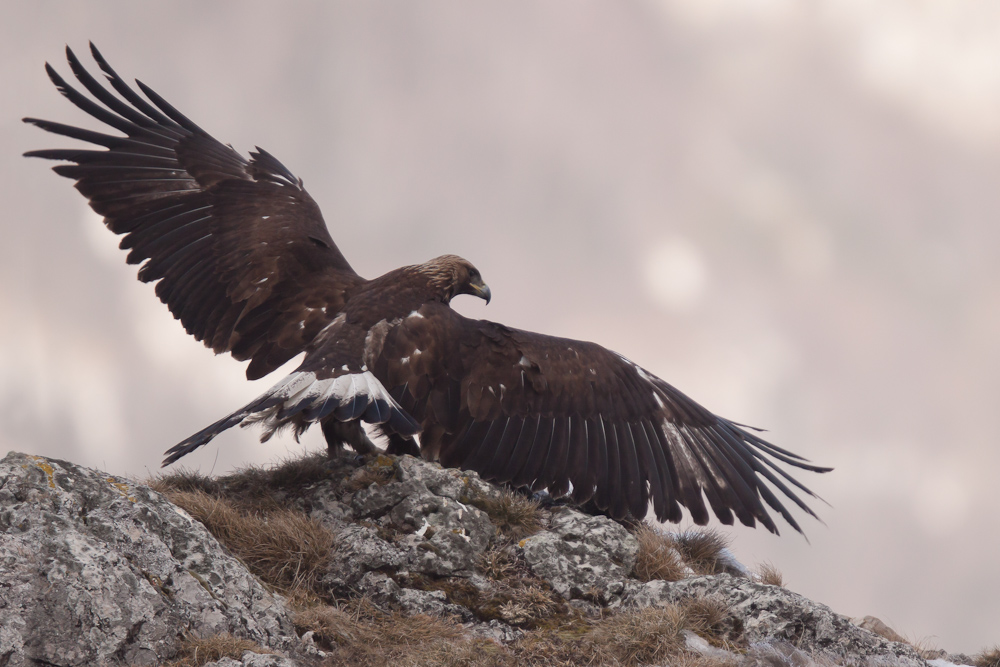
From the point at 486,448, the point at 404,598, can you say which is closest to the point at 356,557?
the point at 404,598

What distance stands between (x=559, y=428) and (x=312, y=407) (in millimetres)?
2345

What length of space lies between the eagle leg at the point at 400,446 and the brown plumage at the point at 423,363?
0.01 metres

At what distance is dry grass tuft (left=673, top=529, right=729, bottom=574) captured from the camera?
7.46 metres

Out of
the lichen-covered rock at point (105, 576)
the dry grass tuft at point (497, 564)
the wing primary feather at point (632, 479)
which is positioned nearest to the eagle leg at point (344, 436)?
the dry grass tuft at point (497, 564)

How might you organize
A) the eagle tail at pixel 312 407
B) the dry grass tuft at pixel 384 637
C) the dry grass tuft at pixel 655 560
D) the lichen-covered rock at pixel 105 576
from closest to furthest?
the lichen-covered rock at pixel 105 576 → the dry grass tuft at pixel 384 637 → the eagle tail at pixel 312 407 → the dry grass tuft at pixel 655 560

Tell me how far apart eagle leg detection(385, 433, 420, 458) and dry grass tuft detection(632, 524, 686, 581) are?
1.99m

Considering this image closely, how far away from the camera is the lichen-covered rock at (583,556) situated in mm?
5980

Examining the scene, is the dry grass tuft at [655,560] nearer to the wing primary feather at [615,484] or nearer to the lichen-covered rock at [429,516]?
the wing primary feather at [615,484]

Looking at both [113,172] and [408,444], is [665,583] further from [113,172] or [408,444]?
[113,172]

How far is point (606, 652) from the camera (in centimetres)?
518

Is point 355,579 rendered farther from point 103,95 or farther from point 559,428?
point 103,95

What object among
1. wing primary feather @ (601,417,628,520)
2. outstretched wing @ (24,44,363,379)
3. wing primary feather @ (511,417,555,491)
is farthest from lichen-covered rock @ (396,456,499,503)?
outstretched wing @ (24,44,363,379)

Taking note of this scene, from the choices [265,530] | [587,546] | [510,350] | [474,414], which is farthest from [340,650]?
[510,350]

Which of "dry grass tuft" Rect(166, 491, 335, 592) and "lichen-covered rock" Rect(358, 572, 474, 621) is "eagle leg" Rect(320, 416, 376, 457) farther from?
"lichen-covered rock" Rect(358, 572, 474, 621)
